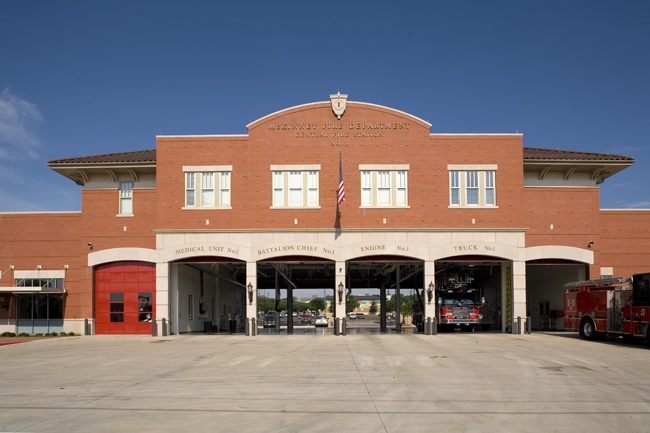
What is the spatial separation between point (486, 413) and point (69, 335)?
29.4 meters

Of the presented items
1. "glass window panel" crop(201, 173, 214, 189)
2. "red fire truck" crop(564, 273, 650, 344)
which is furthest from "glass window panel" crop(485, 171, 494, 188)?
"glass window panel" crop(201, 173, 214, 189)

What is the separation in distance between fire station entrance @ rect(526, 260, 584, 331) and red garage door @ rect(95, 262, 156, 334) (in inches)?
872

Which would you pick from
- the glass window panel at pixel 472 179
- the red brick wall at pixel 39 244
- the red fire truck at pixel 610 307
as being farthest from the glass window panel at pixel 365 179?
the red brick wall at pixel 39 244

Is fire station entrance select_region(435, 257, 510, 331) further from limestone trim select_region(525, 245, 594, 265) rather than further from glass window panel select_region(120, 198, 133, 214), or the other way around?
glass window panel select_region(120, 198, 133, 214)

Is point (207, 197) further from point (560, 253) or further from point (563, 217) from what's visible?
point (563, 217)

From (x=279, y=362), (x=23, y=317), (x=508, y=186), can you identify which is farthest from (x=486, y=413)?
(x=23, y=317)

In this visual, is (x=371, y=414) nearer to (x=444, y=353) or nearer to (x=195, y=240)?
(x=444, y=353)

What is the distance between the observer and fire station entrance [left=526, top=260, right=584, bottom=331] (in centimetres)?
3556

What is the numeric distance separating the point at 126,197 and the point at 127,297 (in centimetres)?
584

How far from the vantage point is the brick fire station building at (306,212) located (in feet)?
108

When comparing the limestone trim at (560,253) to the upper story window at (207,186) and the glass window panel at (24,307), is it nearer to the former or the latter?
the upper story window at (207,186)

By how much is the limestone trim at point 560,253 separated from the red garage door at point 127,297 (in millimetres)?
21439

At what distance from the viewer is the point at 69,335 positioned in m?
34.6

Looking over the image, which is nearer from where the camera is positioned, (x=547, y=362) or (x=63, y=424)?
(x=63, y=424)
